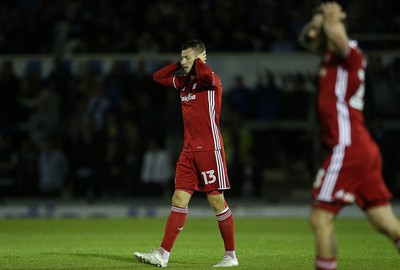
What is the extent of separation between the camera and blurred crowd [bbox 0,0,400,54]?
829 inches

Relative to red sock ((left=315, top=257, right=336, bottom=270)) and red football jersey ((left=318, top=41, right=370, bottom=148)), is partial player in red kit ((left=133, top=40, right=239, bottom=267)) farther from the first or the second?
red sock ((left=315, top=257, right=336, bottom=270))

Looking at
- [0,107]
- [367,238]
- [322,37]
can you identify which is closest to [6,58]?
[0,107]

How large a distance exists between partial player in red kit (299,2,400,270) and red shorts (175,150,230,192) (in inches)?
109

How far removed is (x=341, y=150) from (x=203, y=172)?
2.98 meters

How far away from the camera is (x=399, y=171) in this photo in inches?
765

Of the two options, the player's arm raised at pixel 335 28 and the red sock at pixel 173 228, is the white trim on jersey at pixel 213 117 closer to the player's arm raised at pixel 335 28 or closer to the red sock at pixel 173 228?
the red sock at pixel 173 228

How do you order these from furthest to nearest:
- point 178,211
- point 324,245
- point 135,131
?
1. point 135,131
2. point 178,211
3. point 324,245

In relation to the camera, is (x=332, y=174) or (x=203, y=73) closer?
(x=332, y=174)

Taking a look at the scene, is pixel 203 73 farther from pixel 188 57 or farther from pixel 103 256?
pixel 103 256

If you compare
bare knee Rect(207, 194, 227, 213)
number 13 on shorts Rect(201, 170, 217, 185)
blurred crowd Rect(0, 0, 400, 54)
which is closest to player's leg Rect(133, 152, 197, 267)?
number 13 on shorts Rect(201, 170, 217, 185)

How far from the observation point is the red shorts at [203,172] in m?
9.71

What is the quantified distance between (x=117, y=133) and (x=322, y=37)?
13346mm

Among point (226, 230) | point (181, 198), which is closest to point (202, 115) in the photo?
point (181, 198)

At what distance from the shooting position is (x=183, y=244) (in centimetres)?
1262
